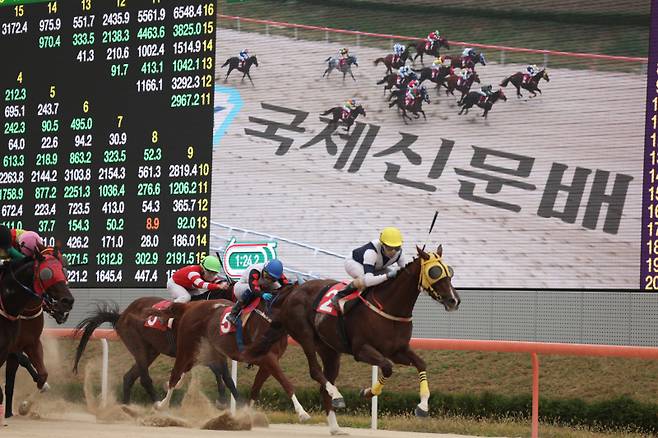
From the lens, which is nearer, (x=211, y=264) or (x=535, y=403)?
(x=535, y=403)

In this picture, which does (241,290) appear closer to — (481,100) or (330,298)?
(330,298)

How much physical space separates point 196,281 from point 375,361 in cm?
319

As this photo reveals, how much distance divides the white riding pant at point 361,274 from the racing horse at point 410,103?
131 inches

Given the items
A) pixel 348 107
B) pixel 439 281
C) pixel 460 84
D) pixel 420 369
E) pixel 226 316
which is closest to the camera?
pixel 439 281

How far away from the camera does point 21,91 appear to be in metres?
13.3

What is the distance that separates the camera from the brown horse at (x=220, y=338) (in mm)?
8938

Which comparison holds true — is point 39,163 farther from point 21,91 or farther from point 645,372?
point 645,372

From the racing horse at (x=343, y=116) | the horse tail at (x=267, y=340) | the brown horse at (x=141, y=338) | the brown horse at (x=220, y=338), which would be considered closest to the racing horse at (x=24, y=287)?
the brown horse at (x=220, y=338)

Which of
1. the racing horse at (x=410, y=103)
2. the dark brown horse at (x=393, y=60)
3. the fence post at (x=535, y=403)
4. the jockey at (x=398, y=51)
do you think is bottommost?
the fence post at (x=535, y=403)

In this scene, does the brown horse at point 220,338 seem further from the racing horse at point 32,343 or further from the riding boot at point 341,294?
the racing horse at point 32,343

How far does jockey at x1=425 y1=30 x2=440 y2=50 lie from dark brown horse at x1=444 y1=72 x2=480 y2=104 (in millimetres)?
383

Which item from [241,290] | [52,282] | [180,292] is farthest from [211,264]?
[52,282]

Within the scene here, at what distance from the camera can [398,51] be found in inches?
457

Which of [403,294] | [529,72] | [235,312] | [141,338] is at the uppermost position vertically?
[529,72]
